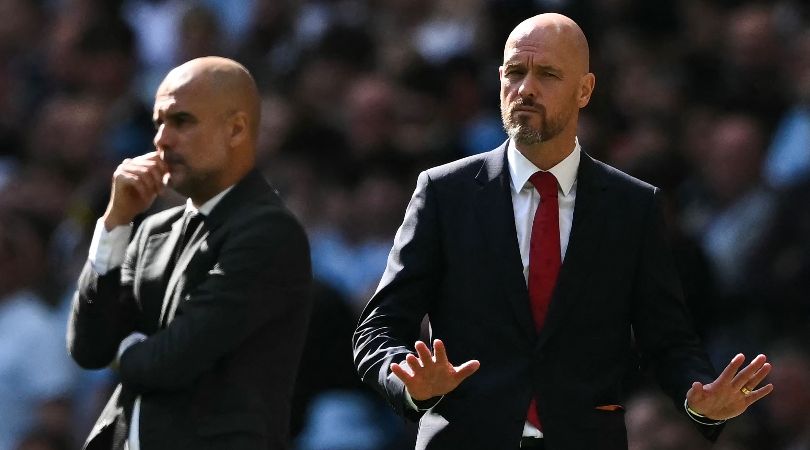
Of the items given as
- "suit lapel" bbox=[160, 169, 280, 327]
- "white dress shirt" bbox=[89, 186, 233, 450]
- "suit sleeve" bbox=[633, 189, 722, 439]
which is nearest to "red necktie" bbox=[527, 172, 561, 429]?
"suit sleeve" bbox=[633, 189, 722, 439]

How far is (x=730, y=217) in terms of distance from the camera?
942cm

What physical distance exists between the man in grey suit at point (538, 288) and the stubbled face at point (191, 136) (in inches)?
35.4

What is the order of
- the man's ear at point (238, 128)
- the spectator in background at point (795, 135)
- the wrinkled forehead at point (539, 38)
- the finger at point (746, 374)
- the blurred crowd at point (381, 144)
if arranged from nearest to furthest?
the finger at point (746, 374) → the wrinkled forehead at point (539, 38) → the man's ear at point (238, 128) → the blurred crowd at point (381, 144) → the spectator in background at point (795, 135)

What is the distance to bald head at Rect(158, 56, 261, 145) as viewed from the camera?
610 cm

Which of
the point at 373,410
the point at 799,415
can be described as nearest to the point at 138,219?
the point at 373,410

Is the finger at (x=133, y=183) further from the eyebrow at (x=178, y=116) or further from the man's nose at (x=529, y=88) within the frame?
the man's nose at (x=529, y=88)

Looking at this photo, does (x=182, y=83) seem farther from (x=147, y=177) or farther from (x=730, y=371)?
(x=730, y=371)

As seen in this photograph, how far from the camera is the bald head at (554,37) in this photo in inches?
210

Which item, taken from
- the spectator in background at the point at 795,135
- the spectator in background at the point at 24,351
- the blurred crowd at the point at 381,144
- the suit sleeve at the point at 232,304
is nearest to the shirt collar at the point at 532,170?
the suit sleeve at the point at 232,304

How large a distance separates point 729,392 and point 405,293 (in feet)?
3.01

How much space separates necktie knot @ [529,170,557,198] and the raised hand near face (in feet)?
2.22

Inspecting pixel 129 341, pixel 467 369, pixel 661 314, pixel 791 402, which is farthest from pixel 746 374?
pixel 791 402

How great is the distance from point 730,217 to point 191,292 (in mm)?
4191

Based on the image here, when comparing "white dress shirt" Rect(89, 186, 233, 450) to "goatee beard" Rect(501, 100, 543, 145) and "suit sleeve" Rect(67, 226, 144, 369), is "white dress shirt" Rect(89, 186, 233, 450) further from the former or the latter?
"goatee beard" Rect(501, 100, 543, 145)
